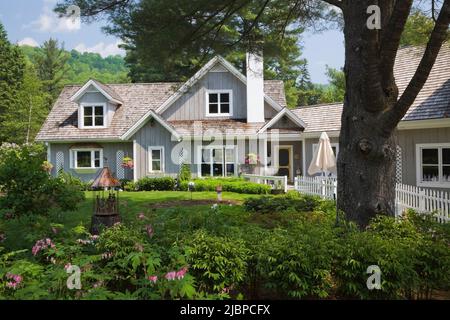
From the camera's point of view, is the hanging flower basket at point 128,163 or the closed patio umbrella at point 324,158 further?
the hanging flower basket at point 128,163

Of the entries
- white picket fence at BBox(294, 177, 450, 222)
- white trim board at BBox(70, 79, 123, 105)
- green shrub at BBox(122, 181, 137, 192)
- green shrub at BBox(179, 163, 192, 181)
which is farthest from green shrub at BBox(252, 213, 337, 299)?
white trim board at BBox(70, 79, 123, 105)

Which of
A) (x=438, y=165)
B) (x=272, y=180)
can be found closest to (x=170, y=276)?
(x=438, y=165)

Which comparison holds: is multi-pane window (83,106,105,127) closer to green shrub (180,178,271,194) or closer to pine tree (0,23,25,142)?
green shrub (180,178,271,194)

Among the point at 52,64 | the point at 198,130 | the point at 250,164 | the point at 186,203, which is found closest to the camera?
A: the point at 186,203

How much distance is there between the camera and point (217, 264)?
4516 mm

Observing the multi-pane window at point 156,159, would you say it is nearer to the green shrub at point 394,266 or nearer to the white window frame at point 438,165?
the white window frame at point 438,165

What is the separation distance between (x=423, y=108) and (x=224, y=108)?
1238 cm

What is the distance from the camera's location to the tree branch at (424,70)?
5457 millimetres

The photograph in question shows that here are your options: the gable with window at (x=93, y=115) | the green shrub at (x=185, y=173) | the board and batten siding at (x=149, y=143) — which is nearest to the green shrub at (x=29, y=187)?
the green shrub at (x=185, y=173)

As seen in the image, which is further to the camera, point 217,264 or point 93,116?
point 93,116

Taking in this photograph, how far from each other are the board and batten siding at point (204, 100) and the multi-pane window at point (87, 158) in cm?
→ 485

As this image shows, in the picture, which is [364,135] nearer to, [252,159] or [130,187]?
[252,159]

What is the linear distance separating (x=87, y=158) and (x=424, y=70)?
882 inches
